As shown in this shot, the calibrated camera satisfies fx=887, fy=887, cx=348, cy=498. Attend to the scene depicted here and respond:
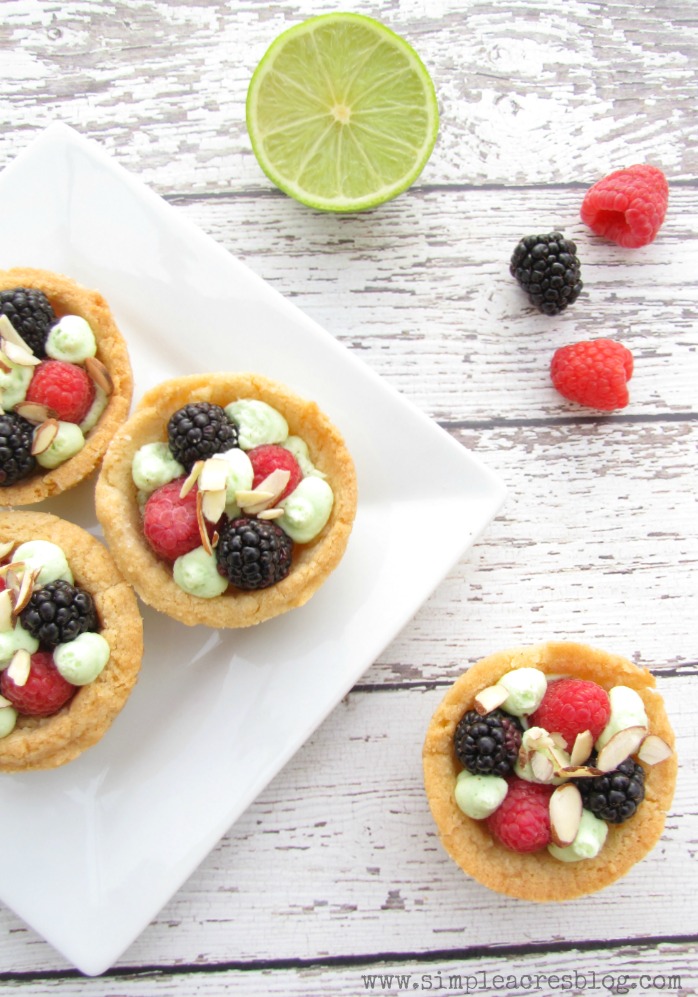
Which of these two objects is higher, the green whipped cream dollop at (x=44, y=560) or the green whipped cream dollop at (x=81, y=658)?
the green whipped cream dollop at (x=44, y=560)

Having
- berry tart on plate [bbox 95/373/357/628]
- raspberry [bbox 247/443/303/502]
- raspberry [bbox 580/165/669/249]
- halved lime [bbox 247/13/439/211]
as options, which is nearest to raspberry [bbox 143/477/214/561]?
berry tart on plate [bbox 95/373/357/628]

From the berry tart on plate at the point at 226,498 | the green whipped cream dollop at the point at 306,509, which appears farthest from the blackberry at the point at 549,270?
the green whipped cream dollop at the point at 306,509

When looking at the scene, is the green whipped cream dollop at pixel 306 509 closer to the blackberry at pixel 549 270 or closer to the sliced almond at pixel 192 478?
the sliced almond at pixel 192 478

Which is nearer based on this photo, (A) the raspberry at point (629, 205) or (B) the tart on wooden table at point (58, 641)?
(B) the tart on wooden table at point (58, 641)

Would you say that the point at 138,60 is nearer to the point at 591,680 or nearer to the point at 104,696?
the point at 104,696

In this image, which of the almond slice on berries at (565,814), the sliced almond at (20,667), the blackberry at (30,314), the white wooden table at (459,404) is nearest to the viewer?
the sliced almond at (20,667)

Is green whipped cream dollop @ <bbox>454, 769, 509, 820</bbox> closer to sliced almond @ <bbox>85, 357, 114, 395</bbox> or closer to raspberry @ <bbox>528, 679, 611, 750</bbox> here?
raspberry @ <bbox>528, 679, 611, 750</bbox>

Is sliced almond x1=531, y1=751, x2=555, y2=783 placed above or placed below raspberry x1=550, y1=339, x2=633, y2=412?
below

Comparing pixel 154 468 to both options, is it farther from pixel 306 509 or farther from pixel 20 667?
pixel 20 667
